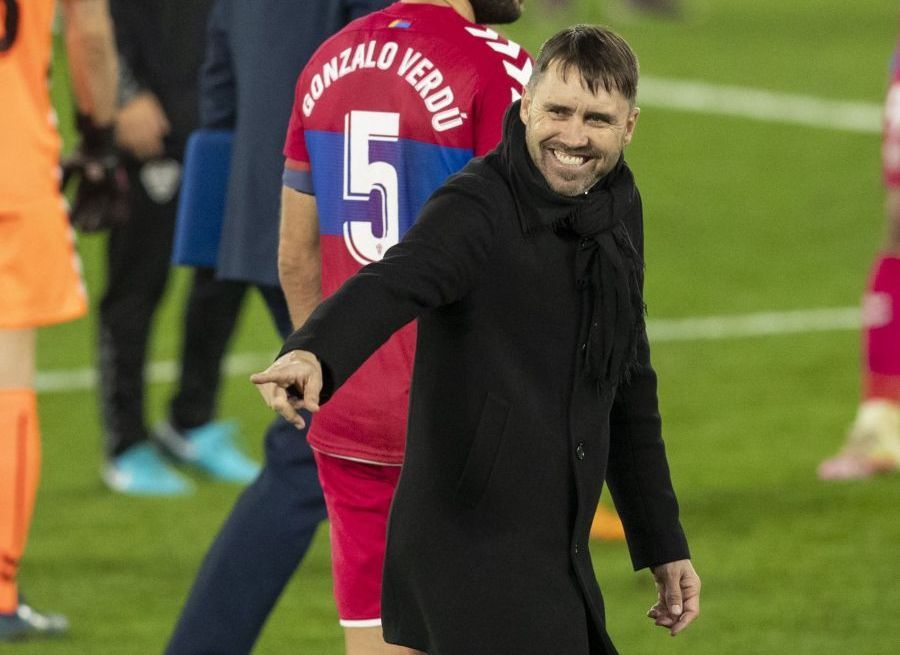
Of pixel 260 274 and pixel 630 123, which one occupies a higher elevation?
A: pixel 630 123

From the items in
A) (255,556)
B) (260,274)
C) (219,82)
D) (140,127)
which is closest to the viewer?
(255,556)

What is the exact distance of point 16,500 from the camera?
5121mm

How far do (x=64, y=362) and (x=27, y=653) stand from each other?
4163mm

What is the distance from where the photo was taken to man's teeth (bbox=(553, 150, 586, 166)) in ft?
10.5

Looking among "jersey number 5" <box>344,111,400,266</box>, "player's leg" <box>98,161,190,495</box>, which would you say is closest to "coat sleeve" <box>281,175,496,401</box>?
"jersey number 5" <box>344,111,400,266</box>

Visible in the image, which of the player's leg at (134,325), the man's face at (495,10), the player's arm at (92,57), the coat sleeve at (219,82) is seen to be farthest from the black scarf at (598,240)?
the player's leg at (134,325)

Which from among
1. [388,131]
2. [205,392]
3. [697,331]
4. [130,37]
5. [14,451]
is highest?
[388,131]

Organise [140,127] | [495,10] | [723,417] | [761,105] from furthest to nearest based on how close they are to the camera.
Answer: [761,105]
[723,417]
[140,127]
[495,10]

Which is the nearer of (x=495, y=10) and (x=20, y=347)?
(x=495, y=10)

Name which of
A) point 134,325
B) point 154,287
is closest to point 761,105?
point 154,287

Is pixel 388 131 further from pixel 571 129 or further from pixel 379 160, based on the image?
pixel 571 129

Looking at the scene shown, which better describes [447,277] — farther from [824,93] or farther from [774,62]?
[774,62]

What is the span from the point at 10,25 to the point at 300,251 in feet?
5.02

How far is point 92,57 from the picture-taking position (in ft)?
18.5
